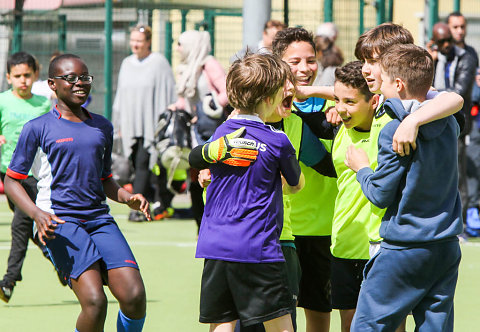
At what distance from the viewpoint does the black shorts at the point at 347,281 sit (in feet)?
15.2

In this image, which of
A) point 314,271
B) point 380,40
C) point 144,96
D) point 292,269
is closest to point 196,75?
point 144,96

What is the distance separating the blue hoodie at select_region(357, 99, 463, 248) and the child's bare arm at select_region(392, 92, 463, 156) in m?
0.05

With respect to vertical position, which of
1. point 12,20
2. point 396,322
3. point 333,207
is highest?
point 12,20

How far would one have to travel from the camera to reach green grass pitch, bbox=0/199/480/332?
6.00 meters

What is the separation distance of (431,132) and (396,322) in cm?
82

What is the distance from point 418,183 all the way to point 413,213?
13 cm

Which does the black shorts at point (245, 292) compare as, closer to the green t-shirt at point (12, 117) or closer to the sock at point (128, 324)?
the sock at point (128, 324)

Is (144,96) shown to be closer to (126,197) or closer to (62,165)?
(126,197)

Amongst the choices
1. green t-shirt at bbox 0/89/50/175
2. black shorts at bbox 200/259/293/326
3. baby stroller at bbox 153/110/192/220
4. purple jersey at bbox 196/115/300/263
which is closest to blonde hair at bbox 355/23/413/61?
purple jersey at bbox 196/115/300/263

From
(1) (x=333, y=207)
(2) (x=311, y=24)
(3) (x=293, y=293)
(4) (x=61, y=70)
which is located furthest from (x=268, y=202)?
(2) (x=311, y=24)

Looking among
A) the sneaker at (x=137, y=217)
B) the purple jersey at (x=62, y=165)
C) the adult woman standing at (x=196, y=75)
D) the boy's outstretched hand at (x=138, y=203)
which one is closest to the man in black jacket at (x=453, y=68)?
the adult woman standing at (x=196, y=75)

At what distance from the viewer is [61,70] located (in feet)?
16.6

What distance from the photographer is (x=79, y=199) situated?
193 inches

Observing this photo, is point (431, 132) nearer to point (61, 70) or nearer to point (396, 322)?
point (396, 322)
